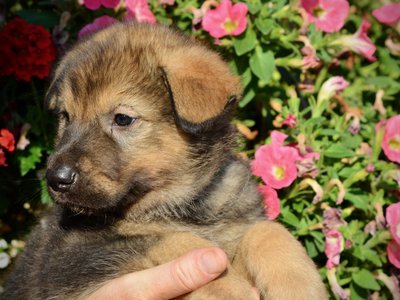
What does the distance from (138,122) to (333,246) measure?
1410 millimetres

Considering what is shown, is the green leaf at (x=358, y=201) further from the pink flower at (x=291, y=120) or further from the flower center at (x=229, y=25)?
the flower center at (x=229, y=25)

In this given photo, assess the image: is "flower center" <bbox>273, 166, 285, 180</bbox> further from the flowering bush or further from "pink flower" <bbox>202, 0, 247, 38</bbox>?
"pink flower" <bbox>202, 0, 247, 38</bbox>

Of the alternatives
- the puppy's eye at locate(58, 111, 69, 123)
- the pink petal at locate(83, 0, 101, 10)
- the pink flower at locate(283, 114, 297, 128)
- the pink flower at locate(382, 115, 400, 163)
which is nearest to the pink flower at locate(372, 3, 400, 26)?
the pink flower at locate(382, 115, 400, 163)

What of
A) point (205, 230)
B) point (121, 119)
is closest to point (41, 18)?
point (121, 119)

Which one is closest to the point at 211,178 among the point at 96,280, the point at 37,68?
the point at 96,280

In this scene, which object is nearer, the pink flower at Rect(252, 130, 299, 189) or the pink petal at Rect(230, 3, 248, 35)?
the pink flower at Rect(252, 130, 299, 189)

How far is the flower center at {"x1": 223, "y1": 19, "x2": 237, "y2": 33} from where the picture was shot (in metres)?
3.66

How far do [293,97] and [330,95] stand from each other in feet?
0.84

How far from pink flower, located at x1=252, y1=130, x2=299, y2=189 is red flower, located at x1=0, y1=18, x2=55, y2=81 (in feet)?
5.38

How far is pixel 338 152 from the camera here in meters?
3.61

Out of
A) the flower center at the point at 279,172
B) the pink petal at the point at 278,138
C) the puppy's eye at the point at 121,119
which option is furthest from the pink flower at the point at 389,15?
the puppy's eye at the point at 121,119

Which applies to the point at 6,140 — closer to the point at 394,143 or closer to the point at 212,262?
the point at 212,262

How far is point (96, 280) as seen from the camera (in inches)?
Result: 106

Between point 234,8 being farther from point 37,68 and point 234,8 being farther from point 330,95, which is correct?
point 37,68
